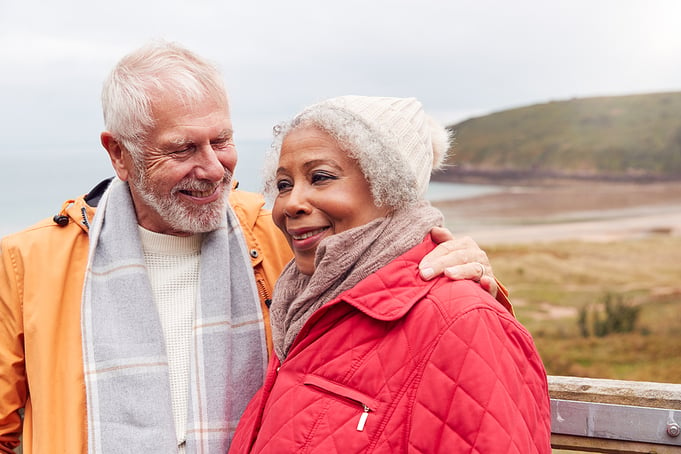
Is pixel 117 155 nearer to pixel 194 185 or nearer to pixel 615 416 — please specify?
pixel 194 185

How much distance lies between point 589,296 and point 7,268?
14212 mm

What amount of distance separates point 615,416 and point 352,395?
0.99 metres

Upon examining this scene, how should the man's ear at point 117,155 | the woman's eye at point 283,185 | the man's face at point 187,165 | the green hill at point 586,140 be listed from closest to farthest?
the woman's eye at point 283,185
the man's face at point 187,165
the man's ear at point 117,155
the green hill at point 586,140

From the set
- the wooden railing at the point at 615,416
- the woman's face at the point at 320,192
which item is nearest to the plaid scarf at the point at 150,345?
the woman's face at the point at 320,192

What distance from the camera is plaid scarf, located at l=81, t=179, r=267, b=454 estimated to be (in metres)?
1.89

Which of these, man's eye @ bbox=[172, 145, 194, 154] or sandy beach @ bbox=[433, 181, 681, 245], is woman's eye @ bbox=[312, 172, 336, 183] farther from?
sandy beach @ bbox=[433, 181, 681, 245]

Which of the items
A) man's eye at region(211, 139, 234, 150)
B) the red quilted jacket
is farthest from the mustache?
the red quilted jacket

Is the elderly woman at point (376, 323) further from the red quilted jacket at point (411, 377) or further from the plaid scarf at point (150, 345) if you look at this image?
the plaid scarf at point (150, 345)

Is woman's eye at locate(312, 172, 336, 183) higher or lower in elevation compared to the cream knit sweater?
higher

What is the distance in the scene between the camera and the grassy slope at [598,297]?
10047 millimetres

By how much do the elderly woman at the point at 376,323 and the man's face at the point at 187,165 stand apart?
0.37m

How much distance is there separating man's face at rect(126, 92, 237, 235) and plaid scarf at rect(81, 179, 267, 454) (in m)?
0.14

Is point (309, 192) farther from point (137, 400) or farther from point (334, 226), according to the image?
point (137, 400)

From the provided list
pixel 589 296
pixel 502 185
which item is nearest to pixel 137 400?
pixel 589 296
